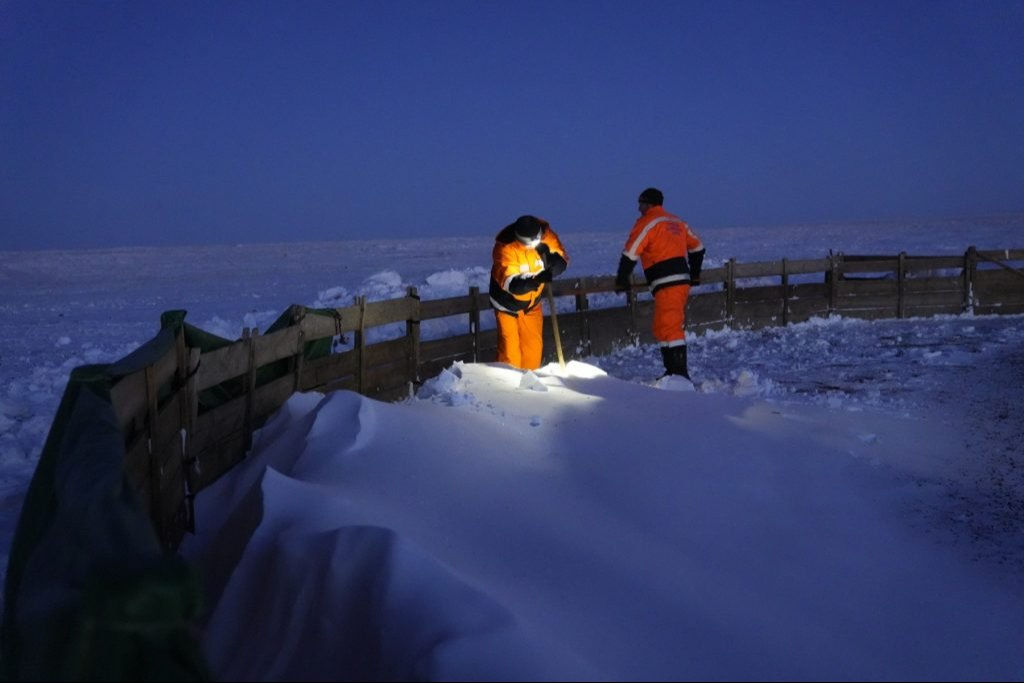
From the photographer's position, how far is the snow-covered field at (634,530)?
2.95 metres

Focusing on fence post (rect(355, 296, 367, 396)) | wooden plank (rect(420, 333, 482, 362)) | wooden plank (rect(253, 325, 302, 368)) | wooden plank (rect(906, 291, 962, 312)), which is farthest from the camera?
wooden plank (rect(906, 291, 962, 312))

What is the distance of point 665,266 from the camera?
9.67m

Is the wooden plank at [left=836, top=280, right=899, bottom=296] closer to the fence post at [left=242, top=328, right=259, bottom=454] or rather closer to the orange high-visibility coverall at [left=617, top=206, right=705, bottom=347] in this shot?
the orange high-visibility coverall at [left=617, top=206, right=705, bottom=347]

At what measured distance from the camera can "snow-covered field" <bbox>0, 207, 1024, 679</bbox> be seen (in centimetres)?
295

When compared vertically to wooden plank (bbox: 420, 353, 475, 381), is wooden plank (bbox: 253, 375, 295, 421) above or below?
above

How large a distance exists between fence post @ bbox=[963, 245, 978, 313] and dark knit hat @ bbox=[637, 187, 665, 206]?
34.5 feet

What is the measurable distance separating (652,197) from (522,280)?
1.79 metres

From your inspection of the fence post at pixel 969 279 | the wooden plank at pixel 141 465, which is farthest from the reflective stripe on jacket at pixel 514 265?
the fence post at pixel 969 279

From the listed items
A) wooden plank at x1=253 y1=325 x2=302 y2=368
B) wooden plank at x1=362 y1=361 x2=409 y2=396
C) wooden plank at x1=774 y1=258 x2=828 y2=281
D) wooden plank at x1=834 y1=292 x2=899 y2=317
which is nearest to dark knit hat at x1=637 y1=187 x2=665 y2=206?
wooden plank at x1=362 y1=361 x2=409 y2=396

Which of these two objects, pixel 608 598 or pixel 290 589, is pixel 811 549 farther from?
pixel 290 589

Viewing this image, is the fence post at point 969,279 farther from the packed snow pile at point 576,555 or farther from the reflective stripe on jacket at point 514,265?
the packed snow pile at point 576,555

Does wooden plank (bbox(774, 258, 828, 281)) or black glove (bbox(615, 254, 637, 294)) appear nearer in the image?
black glove (bbox(615, 254, 637, 294))

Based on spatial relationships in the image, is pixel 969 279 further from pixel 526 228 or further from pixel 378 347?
pixel 378 347

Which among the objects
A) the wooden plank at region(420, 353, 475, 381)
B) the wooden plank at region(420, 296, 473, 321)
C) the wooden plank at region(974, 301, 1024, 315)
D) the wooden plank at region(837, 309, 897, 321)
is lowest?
the wooden plank at region(974, 301, 1024, 315)
